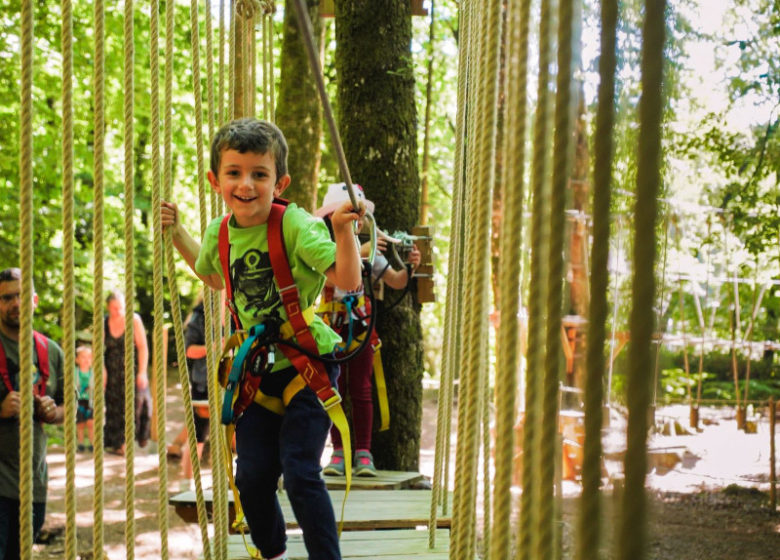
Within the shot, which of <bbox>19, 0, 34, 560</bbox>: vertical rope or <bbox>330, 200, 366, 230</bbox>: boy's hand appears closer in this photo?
<bbox>19, 0, 34, 560</bbox>: vertical rope

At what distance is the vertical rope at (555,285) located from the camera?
0.79 metres

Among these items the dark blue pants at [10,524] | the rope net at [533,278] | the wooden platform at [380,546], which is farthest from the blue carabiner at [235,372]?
the dark blue pants at [10,524]

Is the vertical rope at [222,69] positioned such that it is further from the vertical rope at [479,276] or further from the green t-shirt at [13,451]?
the vertical rope at [479,276]

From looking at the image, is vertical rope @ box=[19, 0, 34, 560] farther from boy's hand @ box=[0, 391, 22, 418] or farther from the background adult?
the background adult

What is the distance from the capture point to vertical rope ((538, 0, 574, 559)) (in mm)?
790

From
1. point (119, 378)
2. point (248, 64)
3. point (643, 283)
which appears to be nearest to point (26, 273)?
point (643, 283)

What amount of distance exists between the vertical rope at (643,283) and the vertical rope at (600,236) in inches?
2.3

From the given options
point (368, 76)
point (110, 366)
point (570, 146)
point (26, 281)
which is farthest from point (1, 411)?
point (110, 366)

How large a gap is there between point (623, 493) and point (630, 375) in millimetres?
82

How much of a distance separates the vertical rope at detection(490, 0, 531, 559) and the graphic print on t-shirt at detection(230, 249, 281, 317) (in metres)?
1.21

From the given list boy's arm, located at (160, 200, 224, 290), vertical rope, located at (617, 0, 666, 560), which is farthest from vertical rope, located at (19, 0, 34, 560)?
vertical rope, located at (617, 0, 666, 560)

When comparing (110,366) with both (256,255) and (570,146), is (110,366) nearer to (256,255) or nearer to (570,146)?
(256,255)

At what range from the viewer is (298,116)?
6.75 meters

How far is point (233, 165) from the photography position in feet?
6.93
